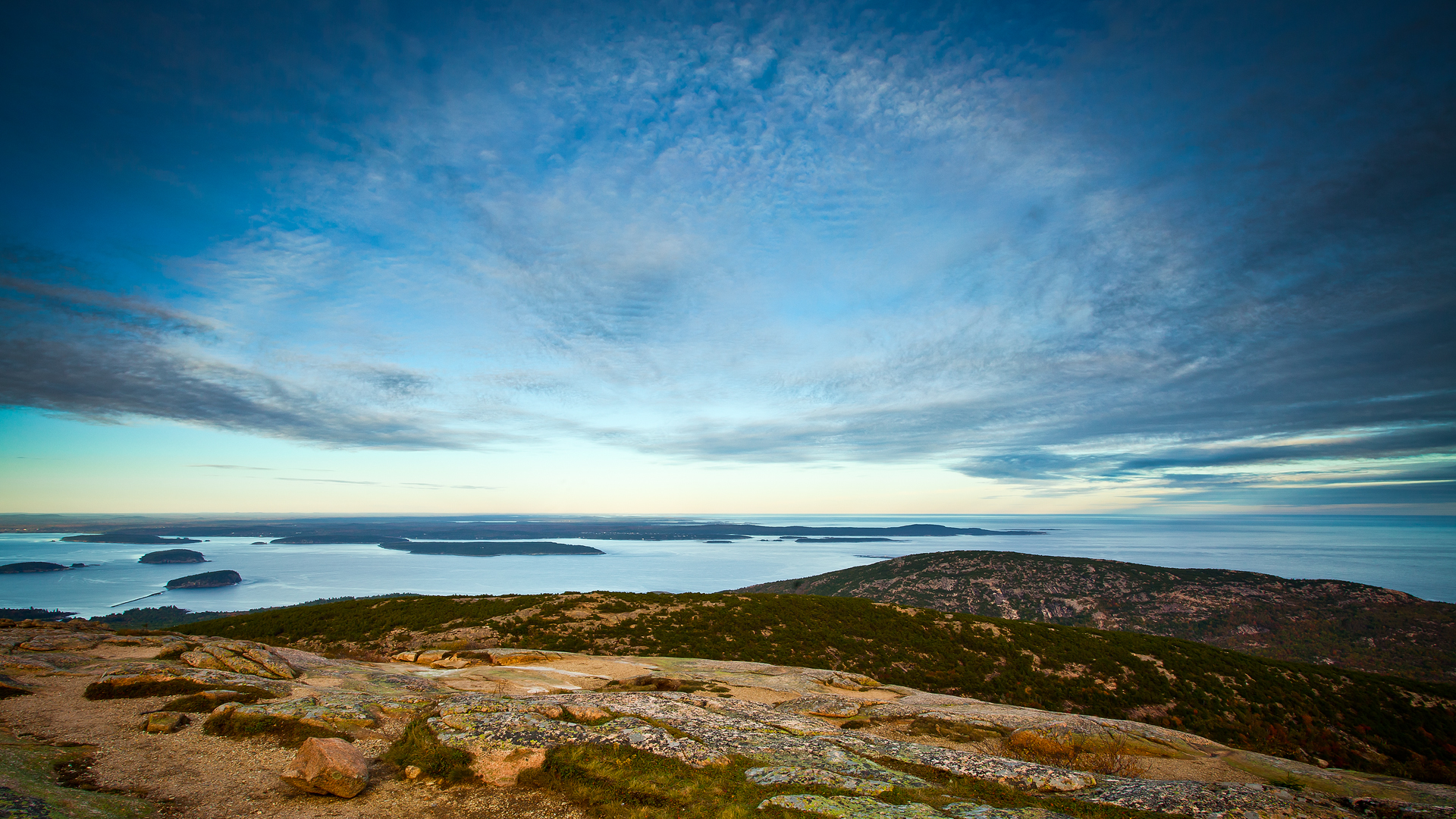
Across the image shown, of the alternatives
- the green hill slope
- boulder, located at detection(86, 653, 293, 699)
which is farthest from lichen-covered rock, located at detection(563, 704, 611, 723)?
the green hill slope

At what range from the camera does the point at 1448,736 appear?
33.2m

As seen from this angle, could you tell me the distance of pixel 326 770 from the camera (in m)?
10.9

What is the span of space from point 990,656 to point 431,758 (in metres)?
38.9

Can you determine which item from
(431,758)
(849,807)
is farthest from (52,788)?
(849,807)

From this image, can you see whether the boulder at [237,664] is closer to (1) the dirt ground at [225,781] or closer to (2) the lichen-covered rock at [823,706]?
(1) the dirt ground at [225,781]

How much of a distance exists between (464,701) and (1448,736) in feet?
192

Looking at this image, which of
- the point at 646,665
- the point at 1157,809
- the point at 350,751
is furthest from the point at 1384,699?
the point at 350,751

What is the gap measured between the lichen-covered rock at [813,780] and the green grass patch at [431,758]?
6599mm

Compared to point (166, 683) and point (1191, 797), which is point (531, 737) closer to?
point (166, 683)

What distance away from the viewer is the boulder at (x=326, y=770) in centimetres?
1088

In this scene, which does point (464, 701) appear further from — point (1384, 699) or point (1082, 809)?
point (1384, 699)

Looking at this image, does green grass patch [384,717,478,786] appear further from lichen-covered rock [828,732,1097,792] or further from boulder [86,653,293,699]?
lichen-covered rock [828,732,1097,792]

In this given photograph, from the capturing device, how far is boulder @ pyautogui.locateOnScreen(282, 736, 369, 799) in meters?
10.9

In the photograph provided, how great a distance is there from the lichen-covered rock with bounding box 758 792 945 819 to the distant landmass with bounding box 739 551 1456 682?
84.1 metres
